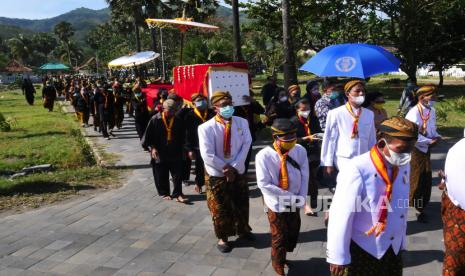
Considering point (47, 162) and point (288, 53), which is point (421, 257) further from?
point (47, 162)

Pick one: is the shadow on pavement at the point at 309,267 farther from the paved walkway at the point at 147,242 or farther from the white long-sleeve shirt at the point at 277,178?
the white long-sleeve shirt at the point at 277,178

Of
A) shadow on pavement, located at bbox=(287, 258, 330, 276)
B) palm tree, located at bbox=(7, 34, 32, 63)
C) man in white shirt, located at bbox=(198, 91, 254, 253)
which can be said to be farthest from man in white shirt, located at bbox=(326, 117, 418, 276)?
palm tree, located at bbox=(7, 34, 32, 63)

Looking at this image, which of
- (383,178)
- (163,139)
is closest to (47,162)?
(163,139)

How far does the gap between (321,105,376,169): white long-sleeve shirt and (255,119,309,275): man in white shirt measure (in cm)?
100

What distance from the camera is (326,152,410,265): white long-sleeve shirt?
2545mm

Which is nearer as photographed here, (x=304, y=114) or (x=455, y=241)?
(x=455, y=241)

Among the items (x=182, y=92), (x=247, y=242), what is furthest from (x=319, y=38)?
(x=247, y=242)

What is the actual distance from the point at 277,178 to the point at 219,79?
14.1ft

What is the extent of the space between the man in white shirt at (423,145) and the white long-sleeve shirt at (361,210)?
300cm

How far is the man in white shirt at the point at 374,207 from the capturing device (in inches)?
100.0

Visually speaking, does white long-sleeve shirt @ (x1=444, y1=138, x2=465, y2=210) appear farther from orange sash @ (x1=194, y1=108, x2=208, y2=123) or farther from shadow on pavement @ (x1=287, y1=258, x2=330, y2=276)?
orange sash @ (x1=194, y1=108, x2=208, y2=123)

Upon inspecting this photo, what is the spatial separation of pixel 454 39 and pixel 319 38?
853 cm

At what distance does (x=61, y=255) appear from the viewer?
5008mm

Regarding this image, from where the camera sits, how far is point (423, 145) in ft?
18.0
